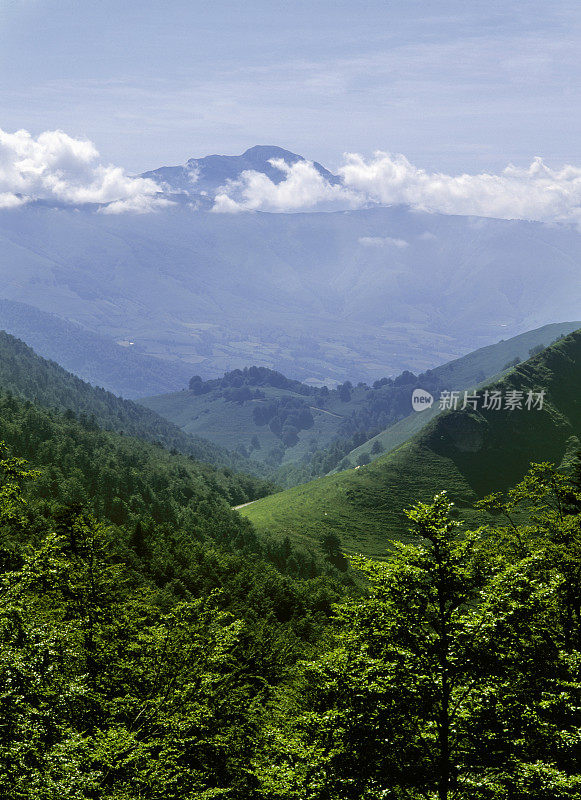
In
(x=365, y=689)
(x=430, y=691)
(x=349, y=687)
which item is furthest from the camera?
(x=349, y=687)

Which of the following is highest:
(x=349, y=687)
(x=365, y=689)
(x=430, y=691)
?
(x=430, y=691)

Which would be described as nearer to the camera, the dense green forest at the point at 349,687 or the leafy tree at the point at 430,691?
the leafy tree at the point at 430,691

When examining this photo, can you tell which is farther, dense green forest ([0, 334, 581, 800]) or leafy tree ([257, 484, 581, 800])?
dense green forest ([0, 334, 581, 800])

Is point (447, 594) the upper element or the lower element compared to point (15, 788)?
upper

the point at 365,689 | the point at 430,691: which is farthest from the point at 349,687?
the point at 430,691

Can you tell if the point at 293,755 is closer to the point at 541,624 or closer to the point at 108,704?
the point at 108,704

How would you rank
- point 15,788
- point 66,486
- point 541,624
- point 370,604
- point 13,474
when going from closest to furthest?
point 15,788 < point 370,604 < point 541,624 < point 13,474 < point 66,486

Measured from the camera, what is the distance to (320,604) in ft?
365

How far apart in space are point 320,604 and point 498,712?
92148mm

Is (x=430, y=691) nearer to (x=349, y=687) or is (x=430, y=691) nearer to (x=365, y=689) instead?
(x=365, y=689)

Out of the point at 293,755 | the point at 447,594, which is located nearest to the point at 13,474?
the point at 293,755

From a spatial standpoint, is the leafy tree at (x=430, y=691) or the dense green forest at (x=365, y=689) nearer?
the leafy tree at (x=430, y=691)

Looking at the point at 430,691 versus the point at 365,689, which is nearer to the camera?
the point at 430,691

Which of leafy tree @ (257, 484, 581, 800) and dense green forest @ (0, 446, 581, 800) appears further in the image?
dense green forest @ (0, 446, 581, 800)
